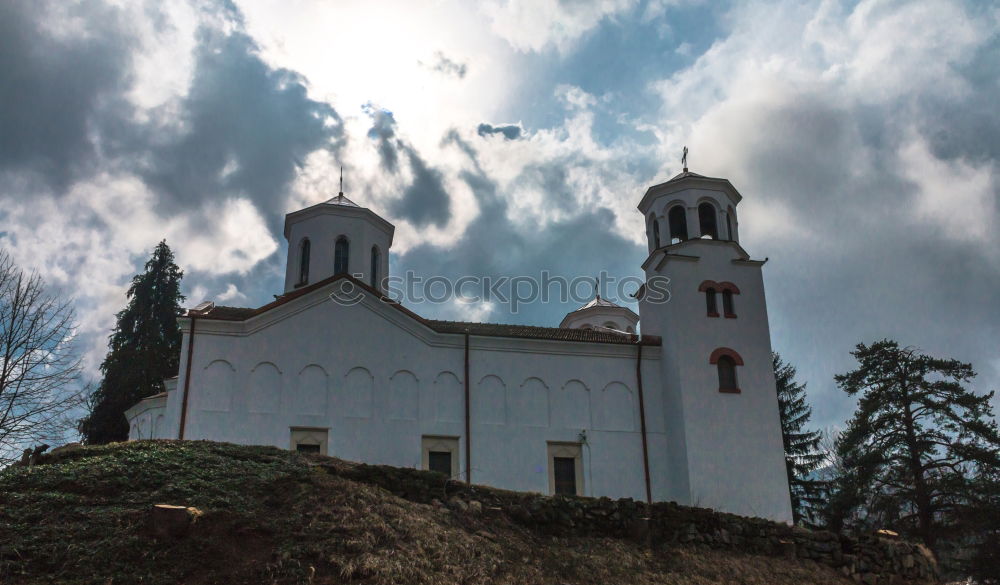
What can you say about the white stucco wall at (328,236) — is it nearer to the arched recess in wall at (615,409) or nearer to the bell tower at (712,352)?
the arched recess in wall at (615,409)

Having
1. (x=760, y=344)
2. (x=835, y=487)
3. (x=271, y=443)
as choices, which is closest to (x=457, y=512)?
(x=271, y=443)

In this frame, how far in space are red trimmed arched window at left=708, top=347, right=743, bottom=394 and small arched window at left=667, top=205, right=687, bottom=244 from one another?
4.10m

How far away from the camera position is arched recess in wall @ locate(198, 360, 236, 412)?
2048cm

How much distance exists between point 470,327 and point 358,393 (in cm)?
430

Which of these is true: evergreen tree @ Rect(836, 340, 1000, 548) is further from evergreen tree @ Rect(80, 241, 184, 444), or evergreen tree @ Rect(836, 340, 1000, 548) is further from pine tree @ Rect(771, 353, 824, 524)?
evergreen tree @ Rect(80, 241, 184, 444)

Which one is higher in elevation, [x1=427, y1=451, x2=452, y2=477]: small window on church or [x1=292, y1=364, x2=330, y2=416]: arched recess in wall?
[x1=292, y1=364, x2=330, y2=416]: arched recess in wall

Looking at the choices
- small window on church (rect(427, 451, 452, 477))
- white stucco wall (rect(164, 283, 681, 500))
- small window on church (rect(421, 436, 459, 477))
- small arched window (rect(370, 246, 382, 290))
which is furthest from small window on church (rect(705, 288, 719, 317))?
small arched window (rect(370, 246, 382, 290))

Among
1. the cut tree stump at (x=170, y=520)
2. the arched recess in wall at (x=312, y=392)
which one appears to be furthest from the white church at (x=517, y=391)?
the cut tree stump at (x=170, y=520)

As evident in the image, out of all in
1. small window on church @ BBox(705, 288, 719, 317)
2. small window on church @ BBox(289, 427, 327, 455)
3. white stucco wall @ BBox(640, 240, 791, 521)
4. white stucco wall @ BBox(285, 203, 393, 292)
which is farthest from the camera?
white stucco wall @ BBox(285, 203, 393, 292)

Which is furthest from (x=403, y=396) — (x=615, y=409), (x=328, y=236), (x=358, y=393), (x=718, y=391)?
(x=718, y=391)

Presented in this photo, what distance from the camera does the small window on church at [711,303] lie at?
24.0m

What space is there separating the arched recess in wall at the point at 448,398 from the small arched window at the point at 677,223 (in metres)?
8.45

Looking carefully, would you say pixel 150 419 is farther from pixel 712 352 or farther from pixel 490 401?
pixel 712 352

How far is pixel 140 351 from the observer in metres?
31.2
